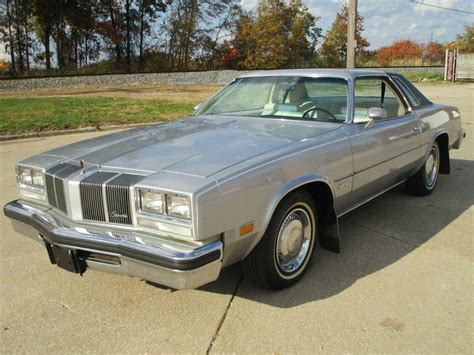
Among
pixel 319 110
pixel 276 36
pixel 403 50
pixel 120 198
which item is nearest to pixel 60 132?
pixel 319 110

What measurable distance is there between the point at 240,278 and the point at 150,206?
3.52ft

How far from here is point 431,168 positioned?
5250 mm

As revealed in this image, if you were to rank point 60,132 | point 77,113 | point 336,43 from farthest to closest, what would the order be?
point 336,43 → point 77,113 → point 60,132

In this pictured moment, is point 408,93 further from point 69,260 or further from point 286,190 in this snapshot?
point 69,260

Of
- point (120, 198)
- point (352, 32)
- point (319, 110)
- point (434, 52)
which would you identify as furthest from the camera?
point (434, 52)

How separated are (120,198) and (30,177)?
1.01 metres

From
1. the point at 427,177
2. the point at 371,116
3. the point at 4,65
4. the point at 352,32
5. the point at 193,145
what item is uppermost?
the point at 4,65

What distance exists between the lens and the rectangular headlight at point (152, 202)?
8.13ft

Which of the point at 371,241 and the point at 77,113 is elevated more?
the point at 77,113

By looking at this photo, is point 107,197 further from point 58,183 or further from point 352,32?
point 352,32

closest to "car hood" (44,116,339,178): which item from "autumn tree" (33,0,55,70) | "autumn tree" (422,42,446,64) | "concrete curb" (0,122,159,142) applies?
"concrete curb" (0,122,159,142)

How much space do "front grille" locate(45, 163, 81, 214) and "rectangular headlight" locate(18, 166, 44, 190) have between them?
12cm

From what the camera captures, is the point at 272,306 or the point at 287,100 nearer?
the point at 272,306

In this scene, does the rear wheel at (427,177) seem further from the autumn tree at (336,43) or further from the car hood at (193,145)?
the autumn tree at (336,43)
